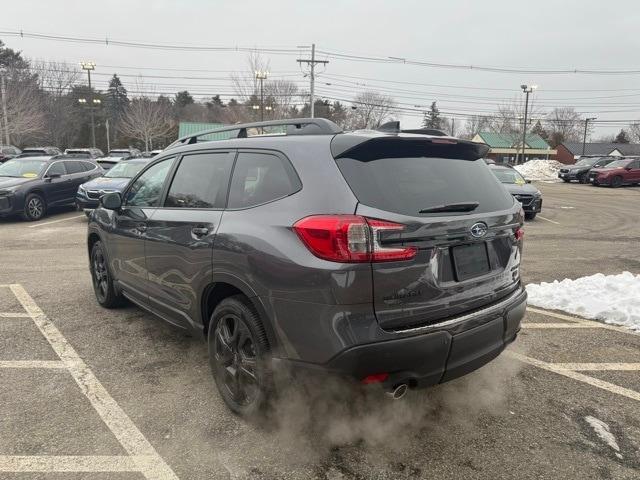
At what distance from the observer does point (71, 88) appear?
58.2 m

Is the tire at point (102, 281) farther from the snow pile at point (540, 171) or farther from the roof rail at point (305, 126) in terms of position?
the snow pile at point (540, 171)

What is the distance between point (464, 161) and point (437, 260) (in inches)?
35.2

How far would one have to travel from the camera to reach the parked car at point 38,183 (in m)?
11.6

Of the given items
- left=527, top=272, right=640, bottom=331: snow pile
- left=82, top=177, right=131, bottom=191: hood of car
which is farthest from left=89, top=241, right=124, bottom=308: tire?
left=82, top=177, right=131, bottom=191: hood of car

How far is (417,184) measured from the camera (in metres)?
2.68

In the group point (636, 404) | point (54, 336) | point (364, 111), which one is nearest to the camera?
point (636, 404)

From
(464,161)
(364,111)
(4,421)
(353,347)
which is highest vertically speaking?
(364,111)

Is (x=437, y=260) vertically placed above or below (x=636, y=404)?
above

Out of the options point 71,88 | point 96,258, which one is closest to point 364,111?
point 71,88

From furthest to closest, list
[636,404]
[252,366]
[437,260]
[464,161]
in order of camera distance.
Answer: [636,404] < [464,161] < [252,366] < [437,260]

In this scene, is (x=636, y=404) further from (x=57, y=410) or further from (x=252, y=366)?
(x=57, y=410)

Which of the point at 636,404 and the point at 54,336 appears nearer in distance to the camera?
the point at 636,404

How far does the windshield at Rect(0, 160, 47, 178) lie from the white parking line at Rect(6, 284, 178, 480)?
9464mm

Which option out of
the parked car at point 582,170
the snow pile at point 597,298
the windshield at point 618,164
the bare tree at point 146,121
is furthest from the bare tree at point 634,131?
the snow pile at point 597,298
